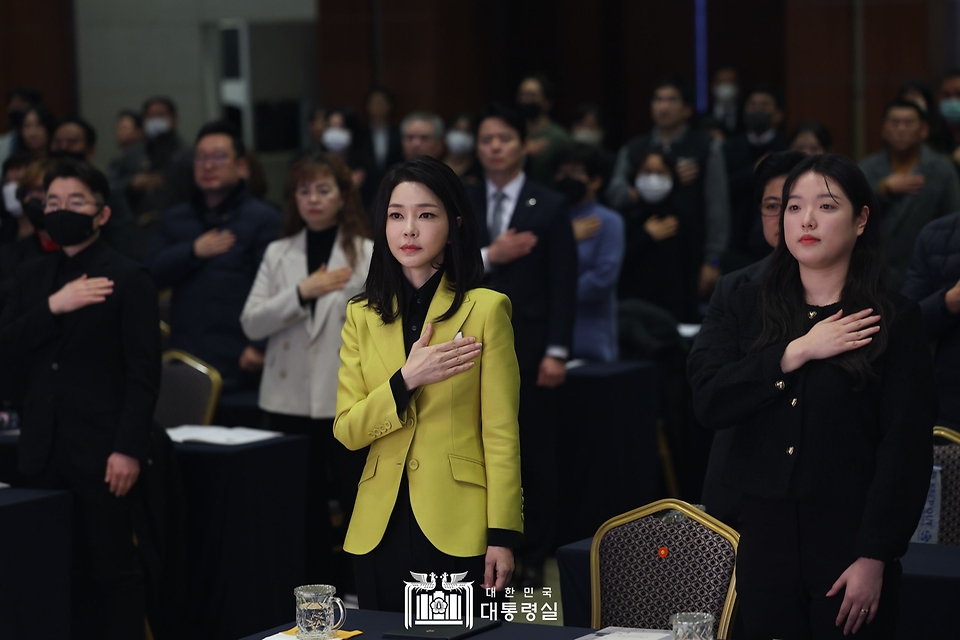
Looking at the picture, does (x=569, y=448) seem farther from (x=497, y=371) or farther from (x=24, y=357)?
(x=497, y=371)

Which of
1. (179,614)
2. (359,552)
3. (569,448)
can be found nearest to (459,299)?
(359,552)

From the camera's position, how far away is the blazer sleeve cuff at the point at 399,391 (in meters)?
2.75

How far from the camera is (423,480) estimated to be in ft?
9.19

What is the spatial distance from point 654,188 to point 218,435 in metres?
3.05

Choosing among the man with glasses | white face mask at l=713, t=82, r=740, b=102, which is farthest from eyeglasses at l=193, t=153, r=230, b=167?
white face mask at l=713, t=82, r=740, b=102

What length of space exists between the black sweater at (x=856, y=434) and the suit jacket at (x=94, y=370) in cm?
202

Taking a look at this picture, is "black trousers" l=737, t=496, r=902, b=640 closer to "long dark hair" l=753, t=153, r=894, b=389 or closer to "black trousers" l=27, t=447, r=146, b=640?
"long dark hair" l=753, t=153, r=894, b=389

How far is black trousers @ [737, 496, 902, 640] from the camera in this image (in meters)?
2.57

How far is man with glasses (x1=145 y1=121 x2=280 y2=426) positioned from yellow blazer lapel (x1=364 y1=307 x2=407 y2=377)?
8.24 ft

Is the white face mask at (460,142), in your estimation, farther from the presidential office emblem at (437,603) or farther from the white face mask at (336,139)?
the presidential office emblem at (437,603)

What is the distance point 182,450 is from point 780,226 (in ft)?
7.88

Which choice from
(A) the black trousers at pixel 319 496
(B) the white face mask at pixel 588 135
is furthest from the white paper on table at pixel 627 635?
(B) the white face mask at pixel 588 135

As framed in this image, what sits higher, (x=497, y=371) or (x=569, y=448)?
(x=497, y=371)

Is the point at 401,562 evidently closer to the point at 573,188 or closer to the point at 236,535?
the point at 236,535
